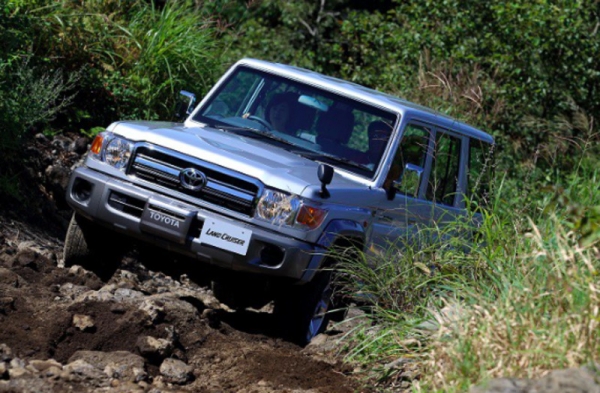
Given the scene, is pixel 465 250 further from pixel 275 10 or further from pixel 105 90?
pixel 275 10

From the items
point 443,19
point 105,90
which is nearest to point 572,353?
point 105,90

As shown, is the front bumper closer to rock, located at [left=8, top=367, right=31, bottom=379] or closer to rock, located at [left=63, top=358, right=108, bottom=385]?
rock, located at [left=63, top=358, right=108, bottom=385]

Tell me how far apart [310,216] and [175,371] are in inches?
56.3

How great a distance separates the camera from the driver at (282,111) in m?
7.89

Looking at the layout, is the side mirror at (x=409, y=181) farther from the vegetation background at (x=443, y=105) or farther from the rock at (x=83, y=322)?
the rock at (x=83, y=322)

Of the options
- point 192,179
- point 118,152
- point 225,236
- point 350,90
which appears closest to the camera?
point 225,236

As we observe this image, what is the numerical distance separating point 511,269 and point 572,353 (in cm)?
124

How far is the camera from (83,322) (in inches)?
238

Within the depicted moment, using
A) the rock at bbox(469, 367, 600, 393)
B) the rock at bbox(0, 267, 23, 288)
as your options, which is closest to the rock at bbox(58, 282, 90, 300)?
the rock at bbox(0, 267, 23, 288)

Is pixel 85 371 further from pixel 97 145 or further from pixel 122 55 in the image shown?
pixel 122 55

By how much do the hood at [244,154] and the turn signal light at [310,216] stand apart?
9 cm

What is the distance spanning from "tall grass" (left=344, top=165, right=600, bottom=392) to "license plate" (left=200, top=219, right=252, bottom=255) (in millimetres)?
662

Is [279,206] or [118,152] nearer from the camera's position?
[279,206]

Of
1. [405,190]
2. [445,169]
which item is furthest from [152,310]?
[445,169]
